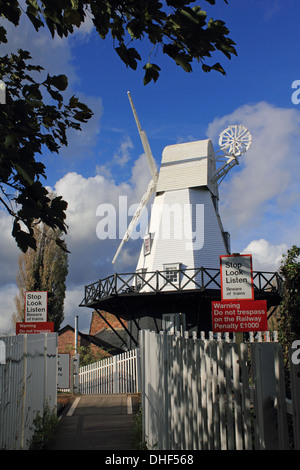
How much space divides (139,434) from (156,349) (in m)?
2.64

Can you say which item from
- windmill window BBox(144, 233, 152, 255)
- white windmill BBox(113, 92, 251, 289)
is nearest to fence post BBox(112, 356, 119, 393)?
white windmill BBox(113, 92, 251, 289)

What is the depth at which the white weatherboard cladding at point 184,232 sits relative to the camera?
26.7 m

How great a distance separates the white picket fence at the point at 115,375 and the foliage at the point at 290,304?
8.84m

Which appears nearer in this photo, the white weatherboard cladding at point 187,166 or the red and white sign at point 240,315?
the red and white sign at point 240,315

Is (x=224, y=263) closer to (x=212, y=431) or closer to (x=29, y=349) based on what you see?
(x=29, y=349)

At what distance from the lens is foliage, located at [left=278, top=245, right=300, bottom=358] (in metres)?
10.5

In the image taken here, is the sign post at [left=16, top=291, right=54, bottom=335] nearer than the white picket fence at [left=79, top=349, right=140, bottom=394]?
Yes

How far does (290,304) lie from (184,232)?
16963 mm

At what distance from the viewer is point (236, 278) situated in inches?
329

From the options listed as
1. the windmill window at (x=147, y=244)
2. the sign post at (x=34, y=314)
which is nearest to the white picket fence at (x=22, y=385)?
the sign post at (x=34, y=314)

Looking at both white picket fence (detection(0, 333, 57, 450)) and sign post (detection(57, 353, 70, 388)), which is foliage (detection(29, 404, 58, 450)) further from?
sign post (detection(57, 353, 70, 388))

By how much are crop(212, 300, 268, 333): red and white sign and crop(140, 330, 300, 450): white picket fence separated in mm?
1320

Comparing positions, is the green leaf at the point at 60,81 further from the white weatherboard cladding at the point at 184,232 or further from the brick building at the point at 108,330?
the brick building at the point at 108,330

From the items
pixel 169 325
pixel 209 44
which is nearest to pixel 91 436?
pixel 209 44
